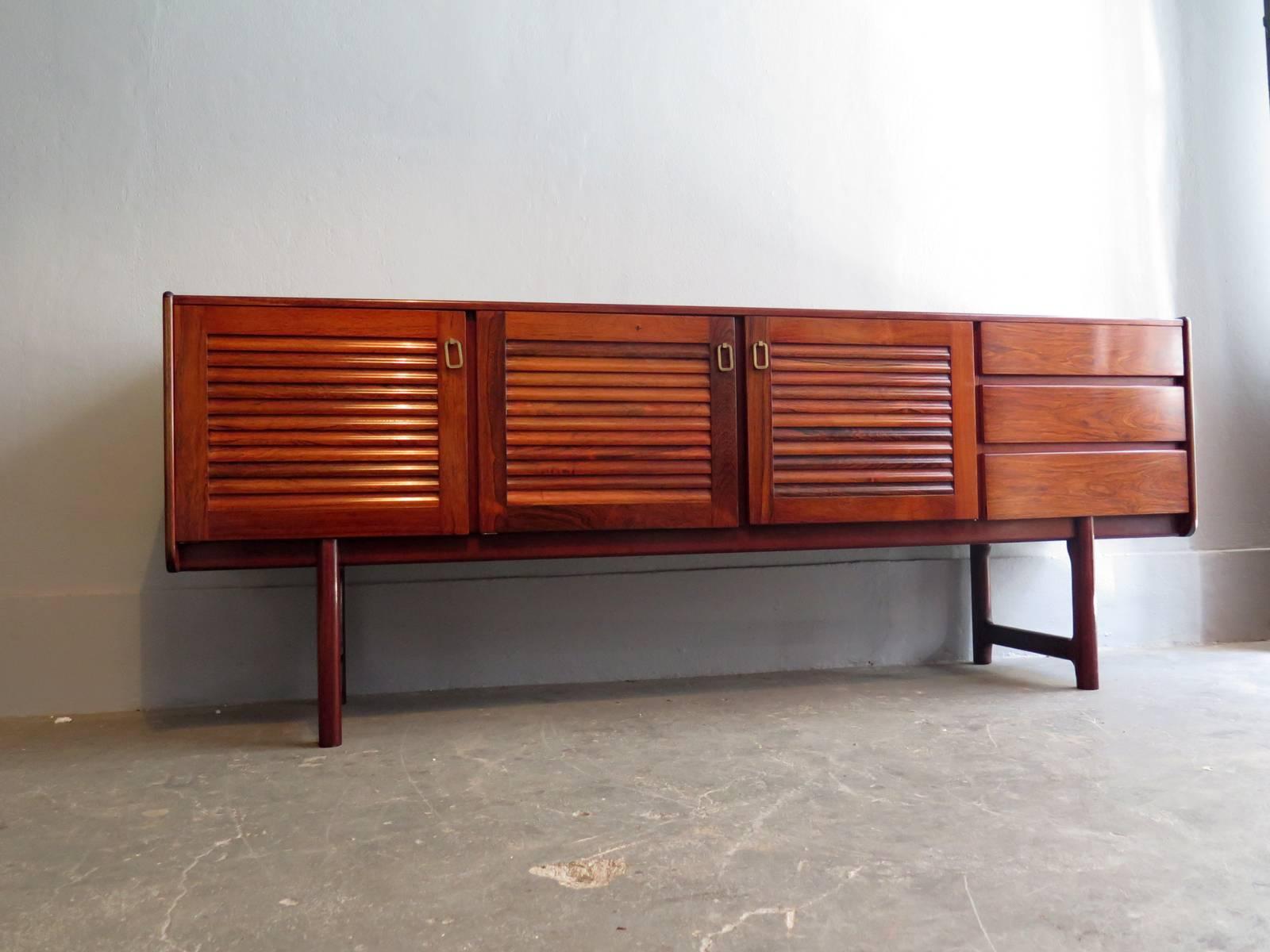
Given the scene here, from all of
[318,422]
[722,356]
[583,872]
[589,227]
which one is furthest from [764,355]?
[583,872]

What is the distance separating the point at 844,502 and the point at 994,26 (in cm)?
178

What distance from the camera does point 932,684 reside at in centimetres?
258

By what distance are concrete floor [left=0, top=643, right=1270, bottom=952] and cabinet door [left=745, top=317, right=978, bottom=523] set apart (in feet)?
1.57

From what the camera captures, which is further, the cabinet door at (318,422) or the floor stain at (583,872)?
the cabinet door at (318,422)

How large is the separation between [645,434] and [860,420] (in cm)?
51

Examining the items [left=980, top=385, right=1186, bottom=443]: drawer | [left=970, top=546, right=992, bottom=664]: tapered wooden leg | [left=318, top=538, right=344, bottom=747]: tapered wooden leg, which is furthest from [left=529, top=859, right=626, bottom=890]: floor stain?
[left=970, top=546, right=992, bottom=664]: tapered wooden leg

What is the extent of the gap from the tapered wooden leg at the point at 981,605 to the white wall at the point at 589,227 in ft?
0.30

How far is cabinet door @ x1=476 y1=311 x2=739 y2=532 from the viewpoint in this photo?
215 centimetres

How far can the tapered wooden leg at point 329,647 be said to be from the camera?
207 centimetres

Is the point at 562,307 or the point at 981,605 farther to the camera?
the point at 981,605

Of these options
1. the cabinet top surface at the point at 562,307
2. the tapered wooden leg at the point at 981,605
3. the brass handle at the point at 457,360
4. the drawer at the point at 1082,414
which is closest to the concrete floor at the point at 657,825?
the tapered wooden leg at the point at 981,605

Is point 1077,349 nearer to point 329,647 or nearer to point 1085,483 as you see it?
point 1085,483

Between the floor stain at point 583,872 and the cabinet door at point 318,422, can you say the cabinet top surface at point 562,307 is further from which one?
the floor stain at point 583,872

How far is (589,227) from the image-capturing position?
280 cm
